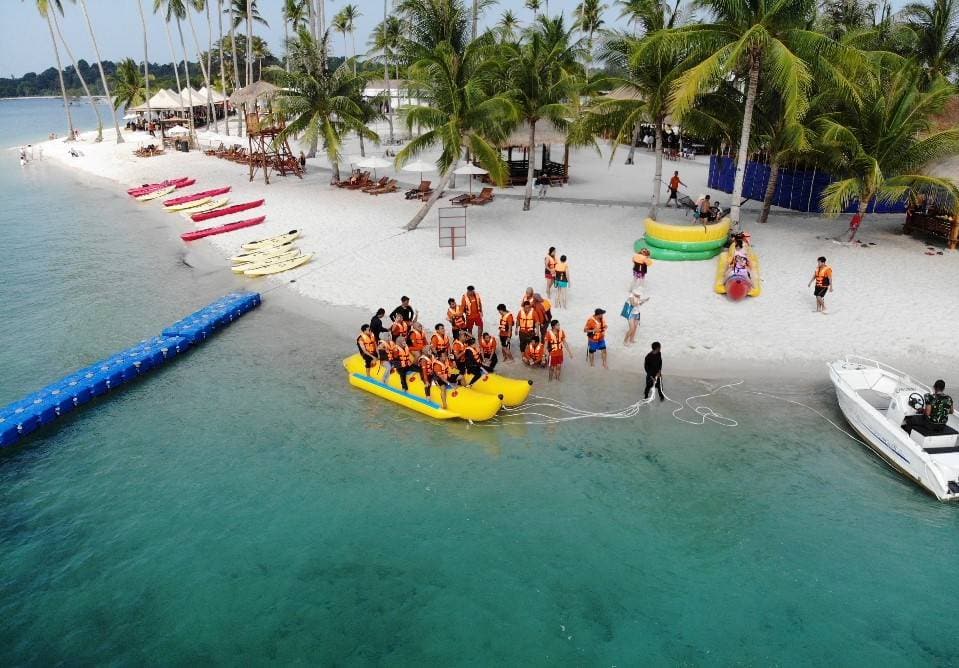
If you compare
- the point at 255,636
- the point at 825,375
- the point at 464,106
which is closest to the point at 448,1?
the point at 464,106

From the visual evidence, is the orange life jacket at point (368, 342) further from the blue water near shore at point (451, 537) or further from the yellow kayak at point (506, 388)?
the yellow kayak at point (506, 388)

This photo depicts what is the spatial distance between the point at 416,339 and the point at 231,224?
15174 mm

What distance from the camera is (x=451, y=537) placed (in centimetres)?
862

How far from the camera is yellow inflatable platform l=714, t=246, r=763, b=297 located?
1509cm

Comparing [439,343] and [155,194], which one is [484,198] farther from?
[155,194]

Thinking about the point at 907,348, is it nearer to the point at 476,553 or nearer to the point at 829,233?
the point at 829,233

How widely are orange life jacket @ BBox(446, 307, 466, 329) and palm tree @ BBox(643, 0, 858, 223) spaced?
797 cm

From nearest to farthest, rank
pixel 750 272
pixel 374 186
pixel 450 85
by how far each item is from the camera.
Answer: pixel 750 272 → pixel 450 85 → pixel 374 186

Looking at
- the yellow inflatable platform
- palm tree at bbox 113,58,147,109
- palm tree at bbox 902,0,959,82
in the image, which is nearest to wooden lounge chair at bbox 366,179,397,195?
the yellow inflatable platform

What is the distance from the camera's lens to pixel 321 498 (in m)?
9.43

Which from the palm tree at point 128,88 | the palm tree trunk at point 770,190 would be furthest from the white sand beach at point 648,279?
the palm tree at point 128,88

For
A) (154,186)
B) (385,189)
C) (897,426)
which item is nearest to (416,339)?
(897,426)

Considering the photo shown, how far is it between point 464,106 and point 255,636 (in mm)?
16452

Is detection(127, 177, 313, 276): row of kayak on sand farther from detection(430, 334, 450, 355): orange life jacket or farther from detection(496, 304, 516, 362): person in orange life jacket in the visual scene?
detection(430, 334, 450, 355): orange life jacket
